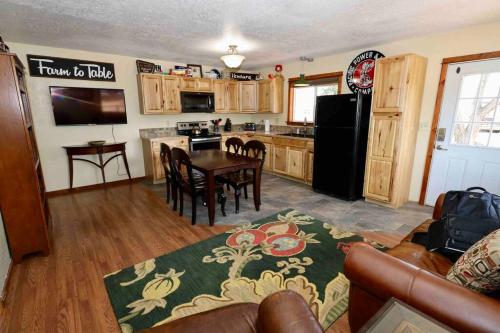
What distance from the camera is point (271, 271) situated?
2100mm

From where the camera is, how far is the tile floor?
3.01 metres

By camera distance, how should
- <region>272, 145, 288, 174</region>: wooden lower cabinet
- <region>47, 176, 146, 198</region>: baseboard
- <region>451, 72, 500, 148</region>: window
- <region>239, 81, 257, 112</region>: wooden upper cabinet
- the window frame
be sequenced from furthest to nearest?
<region>239, 81, 257, 112</region>: wooden upper cabinet < <region>272, 145, 288, 174</region>: wooden lower cabinet < the window frame < <region>47, 176, 146, 198</region>: baseboard < <region>451, 72, 500, 148</region>: window

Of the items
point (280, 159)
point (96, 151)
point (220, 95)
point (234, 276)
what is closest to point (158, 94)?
point (220, 95)

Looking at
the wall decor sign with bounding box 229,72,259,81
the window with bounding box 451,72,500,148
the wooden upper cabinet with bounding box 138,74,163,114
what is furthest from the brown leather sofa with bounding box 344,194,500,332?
the wall decor sign with bounding box 229,72,259,81

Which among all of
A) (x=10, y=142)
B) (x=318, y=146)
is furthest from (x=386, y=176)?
(x=10, y=142)

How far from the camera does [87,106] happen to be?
4.12 meters

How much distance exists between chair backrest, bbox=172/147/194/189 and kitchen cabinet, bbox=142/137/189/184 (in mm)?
1553

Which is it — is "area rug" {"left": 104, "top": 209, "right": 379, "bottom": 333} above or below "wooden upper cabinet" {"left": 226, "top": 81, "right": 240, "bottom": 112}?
below

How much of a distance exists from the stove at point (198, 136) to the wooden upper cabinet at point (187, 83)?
2.27ft

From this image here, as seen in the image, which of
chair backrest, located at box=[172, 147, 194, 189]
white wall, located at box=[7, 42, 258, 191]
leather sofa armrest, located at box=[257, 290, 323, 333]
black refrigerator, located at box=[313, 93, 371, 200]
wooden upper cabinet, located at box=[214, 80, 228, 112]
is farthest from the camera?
wooden upper cabinet, located at box=[214, 80, 228, 112]

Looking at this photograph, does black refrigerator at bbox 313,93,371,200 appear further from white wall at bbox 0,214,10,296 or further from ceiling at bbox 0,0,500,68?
white wall at bbox 0,214,10,296

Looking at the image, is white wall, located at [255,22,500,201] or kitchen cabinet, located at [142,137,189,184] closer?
white wall, located at [255,22,500,201]

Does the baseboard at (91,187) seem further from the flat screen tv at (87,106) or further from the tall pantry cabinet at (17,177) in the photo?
the tall pantry cabinet at (17,177)

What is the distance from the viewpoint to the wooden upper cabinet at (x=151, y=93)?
4.46 meters
